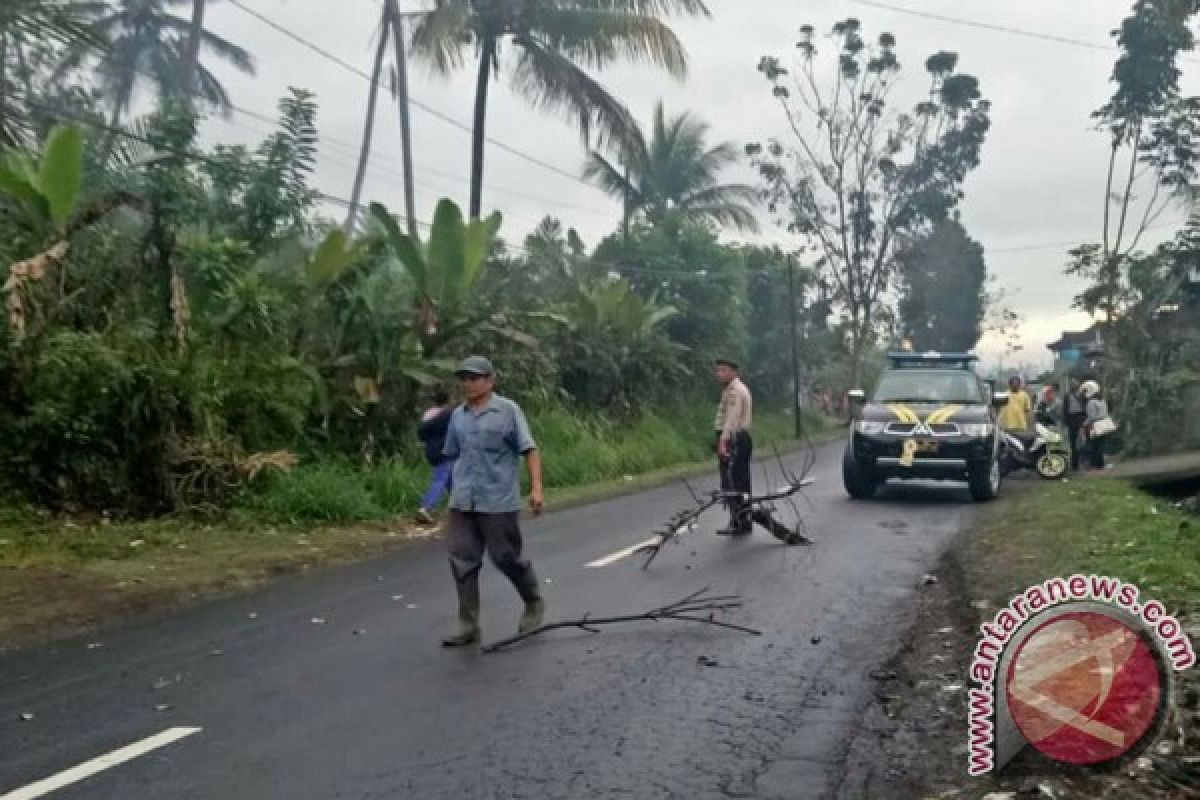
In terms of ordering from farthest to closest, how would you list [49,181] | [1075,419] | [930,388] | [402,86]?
[402,86] < [1075,419] < [930,388] < [49,181]

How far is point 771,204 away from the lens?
42.8 m

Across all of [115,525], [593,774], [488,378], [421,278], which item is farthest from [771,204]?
[593,774]

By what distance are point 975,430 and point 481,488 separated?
9.57m

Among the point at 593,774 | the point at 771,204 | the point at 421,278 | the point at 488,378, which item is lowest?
the point at 593,774

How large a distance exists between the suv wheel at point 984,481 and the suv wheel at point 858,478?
1.22 m

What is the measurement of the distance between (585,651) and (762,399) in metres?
34.4

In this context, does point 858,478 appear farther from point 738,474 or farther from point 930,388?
point 738,474

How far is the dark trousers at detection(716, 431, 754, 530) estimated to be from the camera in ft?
40.9

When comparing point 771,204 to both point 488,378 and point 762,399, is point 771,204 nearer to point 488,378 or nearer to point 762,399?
point 762,399

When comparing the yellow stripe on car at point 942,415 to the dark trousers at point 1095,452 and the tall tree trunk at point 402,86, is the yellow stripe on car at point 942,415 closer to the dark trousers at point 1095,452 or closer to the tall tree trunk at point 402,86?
the dark trousers at point 1095,452

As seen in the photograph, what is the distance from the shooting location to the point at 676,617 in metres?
8.27

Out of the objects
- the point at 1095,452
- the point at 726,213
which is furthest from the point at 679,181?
the point at 1095,452

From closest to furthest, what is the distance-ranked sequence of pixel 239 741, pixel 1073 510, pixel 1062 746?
pixel 1062 746 < pixel 239 741 < pixel 1073 510

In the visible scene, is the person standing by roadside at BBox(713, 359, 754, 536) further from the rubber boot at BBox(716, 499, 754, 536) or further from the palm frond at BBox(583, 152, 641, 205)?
the palm frond at BBox(583, 152, 641, 205)
